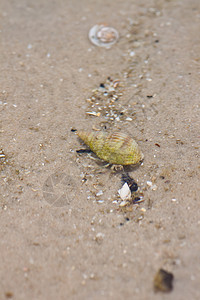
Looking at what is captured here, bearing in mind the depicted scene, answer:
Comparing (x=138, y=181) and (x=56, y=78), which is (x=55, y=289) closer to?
(x=138, y=181)

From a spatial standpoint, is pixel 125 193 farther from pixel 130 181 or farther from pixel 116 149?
pixel 116 149

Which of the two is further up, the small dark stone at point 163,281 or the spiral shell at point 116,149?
the spiral shell at point 116,149

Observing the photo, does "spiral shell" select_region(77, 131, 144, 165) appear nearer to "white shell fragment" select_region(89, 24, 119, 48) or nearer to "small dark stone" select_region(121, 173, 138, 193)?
"small dark stone" select_region(121, 173, 138, 193)

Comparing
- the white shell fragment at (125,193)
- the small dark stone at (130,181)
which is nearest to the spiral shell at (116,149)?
the small dark stone at (130,181)

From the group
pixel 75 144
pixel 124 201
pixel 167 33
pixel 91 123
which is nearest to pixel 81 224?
pixel 124 201

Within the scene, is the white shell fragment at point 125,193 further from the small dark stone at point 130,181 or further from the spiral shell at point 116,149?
the spiral shell at point 116,149

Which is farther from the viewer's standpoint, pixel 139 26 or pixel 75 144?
pixel 139 26

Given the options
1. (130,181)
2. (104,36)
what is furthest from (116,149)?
(104,36)

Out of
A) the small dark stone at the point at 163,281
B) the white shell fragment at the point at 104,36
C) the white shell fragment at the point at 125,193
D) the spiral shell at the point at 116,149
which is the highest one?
the white shell fragment at the point at 104,36
